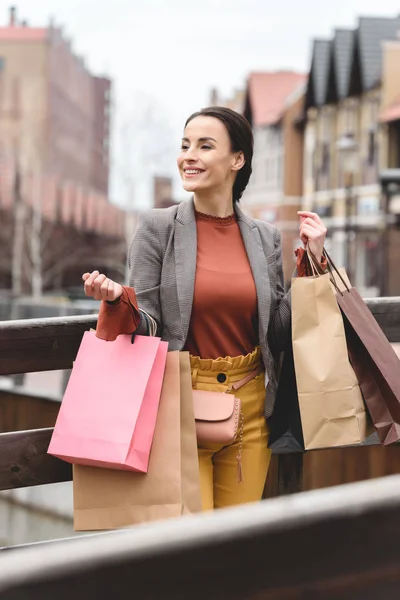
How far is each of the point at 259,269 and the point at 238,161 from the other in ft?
1.26

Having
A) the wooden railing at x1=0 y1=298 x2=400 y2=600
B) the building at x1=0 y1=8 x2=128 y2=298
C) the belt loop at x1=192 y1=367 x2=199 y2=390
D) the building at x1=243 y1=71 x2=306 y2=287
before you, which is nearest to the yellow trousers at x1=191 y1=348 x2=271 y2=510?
the belt loop at x1=192 y1=367 x2=199 y2=390

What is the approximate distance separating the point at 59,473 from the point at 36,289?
144 feet

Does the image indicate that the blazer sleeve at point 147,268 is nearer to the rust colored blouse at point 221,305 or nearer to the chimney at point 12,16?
the rust colored blouse at point 221,305

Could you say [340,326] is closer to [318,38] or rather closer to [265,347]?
[265,347]

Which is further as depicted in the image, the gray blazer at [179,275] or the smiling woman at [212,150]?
the smiling woman at [212,150]

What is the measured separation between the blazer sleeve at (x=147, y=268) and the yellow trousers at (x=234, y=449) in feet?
0.67

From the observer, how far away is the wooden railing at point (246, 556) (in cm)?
75

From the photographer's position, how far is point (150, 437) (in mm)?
2705

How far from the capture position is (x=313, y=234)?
9.97 ft

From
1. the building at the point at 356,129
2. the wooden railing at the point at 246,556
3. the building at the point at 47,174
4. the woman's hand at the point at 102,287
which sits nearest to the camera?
the wooden railing at the point at 246,556

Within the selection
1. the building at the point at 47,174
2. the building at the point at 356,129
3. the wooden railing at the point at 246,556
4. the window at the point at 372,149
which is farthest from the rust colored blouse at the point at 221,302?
the building at the point at 47,174

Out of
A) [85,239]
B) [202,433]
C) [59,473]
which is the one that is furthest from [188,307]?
[85,239]

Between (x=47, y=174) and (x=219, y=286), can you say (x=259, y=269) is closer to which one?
(x=219, y=286)

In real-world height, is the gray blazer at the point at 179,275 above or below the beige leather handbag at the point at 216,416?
above
